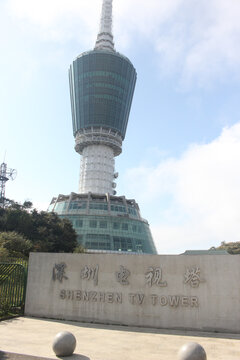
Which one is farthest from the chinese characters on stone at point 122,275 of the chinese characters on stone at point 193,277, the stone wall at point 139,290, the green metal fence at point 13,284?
the green metal fence at point 13,284

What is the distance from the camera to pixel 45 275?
15500 millimetres

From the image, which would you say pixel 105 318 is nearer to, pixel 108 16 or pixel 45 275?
pixel 45 275

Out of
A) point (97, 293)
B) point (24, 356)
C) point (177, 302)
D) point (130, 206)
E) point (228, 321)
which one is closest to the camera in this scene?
point (24, 356)

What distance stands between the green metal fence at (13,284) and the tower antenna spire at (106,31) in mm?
93369

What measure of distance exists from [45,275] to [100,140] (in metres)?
75.9

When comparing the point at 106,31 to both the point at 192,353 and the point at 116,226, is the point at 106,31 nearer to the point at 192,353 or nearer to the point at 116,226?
the point at 116,226

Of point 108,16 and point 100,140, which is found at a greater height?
point 108,16

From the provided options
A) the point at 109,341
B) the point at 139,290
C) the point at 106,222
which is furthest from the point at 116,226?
the point at 109,341

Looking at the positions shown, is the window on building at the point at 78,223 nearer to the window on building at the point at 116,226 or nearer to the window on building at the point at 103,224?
the window on building at the point at 103,224

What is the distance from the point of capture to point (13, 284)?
15.4 meters

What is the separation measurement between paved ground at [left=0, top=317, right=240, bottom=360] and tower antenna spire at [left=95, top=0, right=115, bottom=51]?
96879mm

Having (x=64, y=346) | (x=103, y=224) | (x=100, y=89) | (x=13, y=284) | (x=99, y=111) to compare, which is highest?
(x=100, y=89)

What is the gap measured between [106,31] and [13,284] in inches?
4025

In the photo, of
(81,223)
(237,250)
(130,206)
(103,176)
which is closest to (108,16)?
(103,176)
